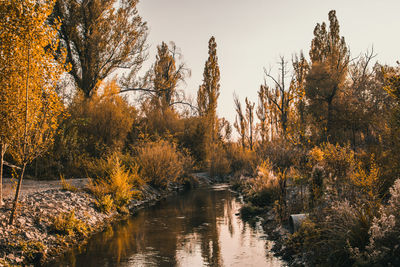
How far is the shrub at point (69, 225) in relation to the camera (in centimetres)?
774

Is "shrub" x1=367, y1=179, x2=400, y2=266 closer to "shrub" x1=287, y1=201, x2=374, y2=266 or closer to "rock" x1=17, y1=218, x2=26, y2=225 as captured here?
"shrub" x1=287, y1=201, x2=374, y2=266

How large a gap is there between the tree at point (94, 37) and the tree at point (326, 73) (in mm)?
13878

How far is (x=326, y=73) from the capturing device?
24469mm

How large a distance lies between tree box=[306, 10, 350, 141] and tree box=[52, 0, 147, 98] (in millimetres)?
13878

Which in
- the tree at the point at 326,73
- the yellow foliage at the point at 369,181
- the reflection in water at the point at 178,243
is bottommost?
the reflection in water at the point at 178,243

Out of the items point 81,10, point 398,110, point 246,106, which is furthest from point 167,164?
point 246,106

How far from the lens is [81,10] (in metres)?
19.7

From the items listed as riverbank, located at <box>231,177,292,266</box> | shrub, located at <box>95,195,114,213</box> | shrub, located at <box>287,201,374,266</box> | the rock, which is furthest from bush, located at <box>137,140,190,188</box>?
shrub, located at <box>287,201,374,266</box>

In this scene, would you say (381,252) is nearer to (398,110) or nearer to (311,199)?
(398,110)

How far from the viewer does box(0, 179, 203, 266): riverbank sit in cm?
633

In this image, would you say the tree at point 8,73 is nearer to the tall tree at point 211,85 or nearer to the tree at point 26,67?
the tree at point 26,67

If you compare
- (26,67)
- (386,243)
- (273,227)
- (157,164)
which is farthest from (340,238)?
(157,164)

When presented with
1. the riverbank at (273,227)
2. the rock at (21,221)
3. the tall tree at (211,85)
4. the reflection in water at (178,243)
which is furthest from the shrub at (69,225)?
the tall tree at (211,85)

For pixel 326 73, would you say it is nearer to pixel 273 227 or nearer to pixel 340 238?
pixel 273 227
